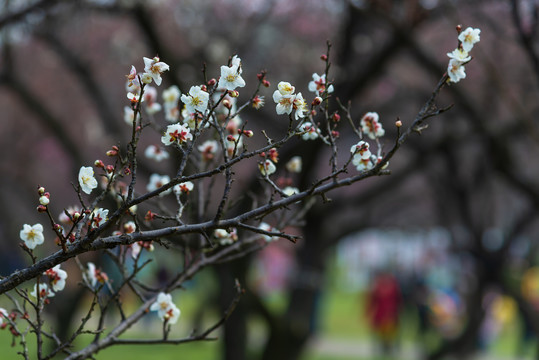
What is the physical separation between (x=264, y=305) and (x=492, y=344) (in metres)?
10.6

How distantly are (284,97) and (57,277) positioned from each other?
3.99 ft

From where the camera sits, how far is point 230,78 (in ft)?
8.13

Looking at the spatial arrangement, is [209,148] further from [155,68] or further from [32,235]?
[155,68]

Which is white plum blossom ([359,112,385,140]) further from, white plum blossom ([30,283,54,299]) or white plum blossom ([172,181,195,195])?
white plum blossom ([30,283,54,299])

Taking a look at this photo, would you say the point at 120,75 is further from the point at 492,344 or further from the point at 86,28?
the point at 492,344

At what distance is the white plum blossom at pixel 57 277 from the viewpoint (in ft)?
9.79

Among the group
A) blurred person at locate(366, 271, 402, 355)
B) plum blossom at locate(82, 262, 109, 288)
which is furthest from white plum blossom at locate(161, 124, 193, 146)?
blurred person at locate(366, 271, 402, 355)

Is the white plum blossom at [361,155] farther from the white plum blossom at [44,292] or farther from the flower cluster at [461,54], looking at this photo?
the white plum blossom at [44,292]

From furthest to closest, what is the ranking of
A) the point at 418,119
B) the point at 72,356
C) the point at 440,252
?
the point at 440,252
the point at 72,356
the point at 418,119

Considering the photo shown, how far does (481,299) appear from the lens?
10781mm

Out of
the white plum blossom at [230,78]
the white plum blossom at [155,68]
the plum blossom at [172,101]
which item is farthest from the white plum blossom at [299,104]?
the plum blossom at [172,101]

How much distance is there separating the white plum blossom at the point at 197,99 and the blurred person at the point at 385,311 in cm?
1319

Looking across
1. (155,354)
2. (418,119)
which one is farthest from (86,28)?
(418,119)

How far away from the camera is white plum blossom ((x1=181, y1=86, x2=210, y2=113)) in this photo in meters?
2.44
